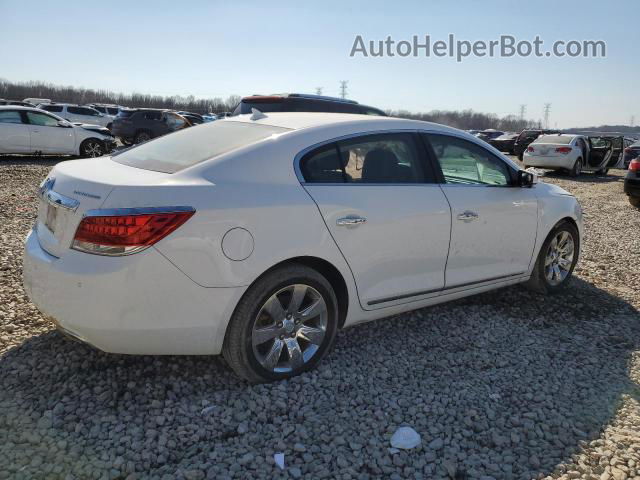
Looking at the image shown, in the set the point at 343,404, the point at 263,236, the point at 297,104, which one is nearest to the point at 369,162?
the point at 263,236

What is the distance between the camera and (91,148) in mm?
15555

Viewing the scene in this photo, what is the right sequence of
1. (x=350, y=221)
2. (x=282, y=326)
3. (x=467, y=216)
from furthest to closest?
(x=467, y=216) < (x=350, y=221) < (x=282, y=326)

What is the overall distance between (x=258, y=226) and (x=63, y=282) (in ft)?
3.39

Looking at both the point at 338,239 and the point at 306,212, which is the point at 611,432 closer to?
the point at 338,239

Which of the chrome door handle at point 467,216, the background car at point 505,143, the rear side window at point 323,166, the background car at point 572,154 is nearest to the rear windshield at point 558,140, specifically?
the background car at point 572,154

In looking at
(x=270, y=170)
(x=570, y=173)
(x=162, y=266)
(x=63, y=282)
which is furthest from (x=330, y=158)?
(x=570, y=173)

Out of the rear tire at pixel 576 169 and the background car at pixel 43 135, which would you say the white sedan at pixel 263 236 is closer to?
the background car at pixel 43 135

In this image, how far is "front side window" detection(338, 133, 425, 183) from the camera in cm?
353

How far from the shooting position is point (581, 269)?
6.18m

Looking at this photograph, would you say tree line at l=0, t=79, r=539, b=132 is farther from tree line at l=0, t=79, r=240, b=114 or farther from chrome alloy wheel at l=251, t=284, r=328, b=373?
chrome alloy wheel at l=251, t=284, r=328, b=373

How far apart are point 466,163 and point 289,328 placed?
2.05 m

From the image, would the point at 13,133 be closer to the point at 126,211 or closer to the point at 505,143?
the point at 126,211

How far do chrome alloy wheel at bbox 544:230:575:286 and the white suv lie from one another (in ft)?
84.9

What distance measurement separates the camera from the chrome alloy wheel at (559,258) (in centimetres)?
506
